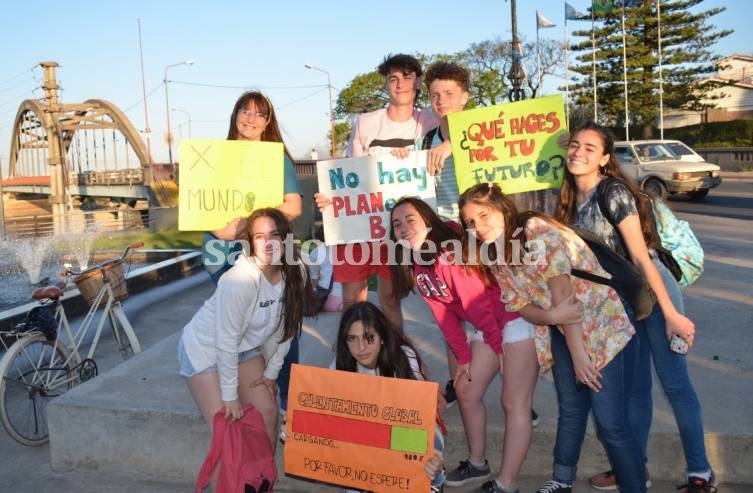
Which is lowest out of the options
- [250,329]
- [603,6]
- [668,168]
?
[250,329]

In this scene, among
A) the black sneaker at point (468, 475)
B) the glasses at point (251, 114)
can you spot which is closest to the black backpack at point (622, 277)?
the black sneaker at point (468, 475)

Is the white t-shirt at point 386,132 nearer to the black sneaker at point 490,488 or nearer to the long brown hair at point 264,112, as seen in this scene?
the long brown hair at point 264,112

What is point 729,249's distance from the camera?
9953mm

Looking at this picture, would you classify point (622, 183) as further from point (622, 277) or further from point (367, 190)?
point (367, 190)

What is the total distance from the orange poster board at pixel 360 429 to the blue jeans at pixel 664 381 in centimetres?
90

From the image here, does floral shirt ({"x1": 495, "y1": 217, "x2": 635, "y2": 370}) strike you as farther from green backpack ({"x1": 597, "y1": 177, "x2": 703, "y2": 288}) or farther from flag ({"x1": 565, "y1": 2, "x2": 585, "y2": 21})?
flag ({"x1": 565, "y1": 2, "x2": 585, "y2": 21})

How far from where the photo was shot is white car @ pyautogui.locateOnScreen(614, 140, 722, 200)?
1880 centimetres

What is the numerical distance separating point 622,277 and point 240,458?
1.77 meters

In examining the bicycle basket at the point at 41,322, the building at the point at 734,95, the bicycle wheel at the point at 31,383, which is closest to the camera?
the bicycle wheel at the point at 31,383

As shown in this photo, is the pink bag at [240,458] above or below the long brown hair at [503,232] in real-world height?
below

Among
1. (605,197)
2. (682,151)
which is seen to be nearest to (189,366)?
(605,197)

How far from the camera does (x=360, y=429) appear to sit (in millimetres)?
2916

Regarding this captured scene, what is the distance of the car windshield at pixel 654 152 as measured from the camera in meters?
19.5

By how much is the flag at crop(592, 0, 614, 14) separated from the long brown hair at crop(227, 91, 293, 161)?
41.9 metres
